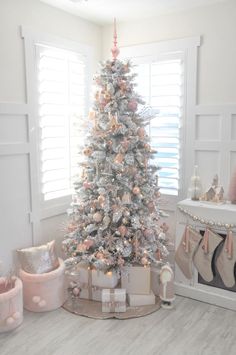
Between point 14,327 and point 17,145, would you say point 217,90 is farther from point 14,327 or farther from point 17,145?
point 14,327

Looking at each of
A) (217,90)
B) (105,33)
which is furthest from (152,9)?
(217,90)

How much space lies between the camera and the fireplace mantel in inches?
119

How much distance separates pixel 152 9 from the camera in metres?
3.34

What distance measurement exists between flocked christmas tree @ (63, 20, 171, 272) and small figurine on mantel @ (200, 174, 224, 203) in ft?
1.57

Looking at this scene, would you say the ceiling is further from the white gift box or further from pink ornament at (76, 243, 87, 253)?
the white gift box

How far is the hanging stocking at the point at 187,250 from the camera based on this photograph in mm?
3193

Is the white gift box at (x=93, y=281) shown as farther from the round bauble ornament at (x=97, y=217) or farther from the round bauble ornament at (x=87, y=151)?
the round bauble ornament at (x=87, y=151)

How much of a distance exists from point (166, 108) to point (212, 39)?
0.74 meters

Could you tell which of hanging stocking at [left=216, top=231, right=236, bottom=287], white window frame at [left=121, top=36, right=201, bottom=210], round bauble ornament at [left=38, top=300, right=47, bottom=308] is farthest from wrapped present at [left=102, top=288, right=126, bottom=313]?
white window frame at [left=121, top=36, right=201, bottom=210]

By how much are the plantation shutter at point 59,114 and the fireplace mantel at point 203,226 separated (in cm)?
117

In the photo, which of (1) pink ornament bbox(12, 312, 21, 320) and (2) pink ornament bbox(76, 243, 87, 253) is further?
(2) pink ornament bbox(76, 243, 87, 253)

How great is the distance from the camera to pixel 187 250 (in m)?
3.22

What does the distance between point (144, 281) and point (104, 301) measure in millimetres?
384

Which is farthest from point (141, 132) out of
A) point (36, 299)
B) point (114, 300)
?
point (36, 299)
